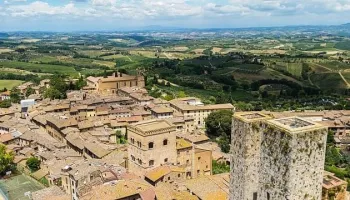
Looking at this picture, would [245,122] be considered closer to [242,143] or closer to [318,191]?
[242,143]

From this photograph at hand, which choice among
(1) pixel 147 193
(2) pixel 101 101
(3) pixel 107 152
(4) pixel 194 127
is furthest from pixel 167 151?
(2) pixel 101 101

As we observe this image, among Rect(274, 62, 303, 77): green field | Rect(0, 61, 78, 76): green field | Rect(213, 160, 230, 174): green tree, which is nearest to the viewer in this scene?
Rect(213, 160, 230, 174): green tree

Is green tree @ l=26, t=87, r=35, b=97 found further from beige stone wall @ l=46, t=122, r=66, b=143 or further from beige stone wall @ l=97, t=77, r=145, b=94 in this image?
beige stone wall @ l=46, t=122, r=66, b=143

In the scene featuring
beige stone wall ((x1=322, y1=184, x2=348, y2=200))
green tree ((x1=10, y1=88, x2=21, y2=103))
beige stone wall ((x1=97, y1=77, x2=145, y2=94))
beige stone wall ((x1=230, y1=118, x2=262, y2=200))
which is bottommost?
green tree ((x1=10, y1=88, x2=21, y2=103))

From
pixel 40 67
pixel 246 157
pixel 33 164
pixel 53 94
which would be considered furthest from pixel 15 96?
pixel 246 157

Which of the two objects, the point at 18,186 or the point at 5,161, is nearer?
the point at 18,186

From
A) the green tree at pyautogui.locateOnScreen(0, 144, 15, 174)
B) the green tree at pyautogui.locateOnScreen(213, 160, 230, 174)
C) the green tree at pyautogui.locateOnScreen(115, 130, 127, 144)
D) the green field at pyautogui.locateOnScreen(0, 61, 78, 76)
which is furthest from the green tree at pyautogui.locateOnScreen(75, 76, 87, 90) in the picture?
the green tree at pyautogui.locateOnScreen(213, 160, 230, 174)

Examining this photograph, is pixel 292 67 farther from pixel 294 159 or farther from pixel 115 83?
pixel 294 159
